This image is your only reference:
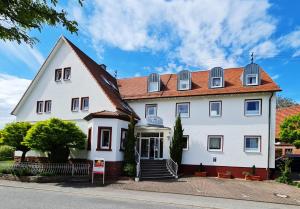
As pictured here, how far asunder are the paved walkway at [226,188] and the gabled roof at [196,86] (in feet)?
23.0

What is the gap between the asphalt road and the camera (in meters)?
11.8

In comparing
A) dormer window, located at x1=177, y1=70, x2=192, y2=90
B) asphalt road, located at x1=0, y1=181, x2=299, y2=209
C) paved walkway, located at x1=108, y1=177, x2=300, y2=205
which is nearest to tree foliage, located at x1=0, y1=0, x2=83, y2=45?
asphalt road, located at x1=0, y1=181, x2=299, y2=209

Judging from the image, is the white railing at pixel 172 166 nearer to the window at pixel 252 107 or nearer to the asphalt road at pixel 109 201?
the asphalt road at pixel 109 201

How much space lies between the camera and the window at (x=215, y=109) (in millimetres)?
24148

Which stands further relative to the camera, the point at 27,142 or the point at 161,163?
the point at 161,163

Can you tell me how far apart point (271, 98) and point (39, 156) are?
1949cm

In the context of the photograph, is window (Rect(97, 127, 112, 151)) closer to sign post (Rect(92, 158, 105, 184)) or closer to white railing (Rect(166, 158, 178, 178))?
sign post (Rect(92, 158, 105, 184))

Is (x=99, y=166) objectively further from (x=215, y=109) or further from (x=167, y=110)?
(x=215, y=109)

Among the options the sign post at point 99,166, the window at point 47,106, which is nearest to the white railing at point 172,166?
the sign post at point 99,166

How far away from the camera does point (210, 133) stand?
2405 centimetres

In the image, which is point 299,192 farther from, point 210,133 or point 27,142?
point 27,142

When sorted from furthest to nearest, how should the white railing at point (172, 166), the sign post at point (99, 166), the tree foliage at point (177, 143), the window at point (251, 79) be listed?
the window at point (251, 79)
the tree foliage at point (177, 143)
the white railing at point (172, 166)
the sign post at point (99, 166)

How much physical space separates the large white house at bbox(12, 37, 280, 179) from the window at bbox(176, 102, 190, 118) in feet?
0.27

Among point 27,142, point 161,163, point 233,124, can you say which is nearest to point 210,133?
point 233,124
